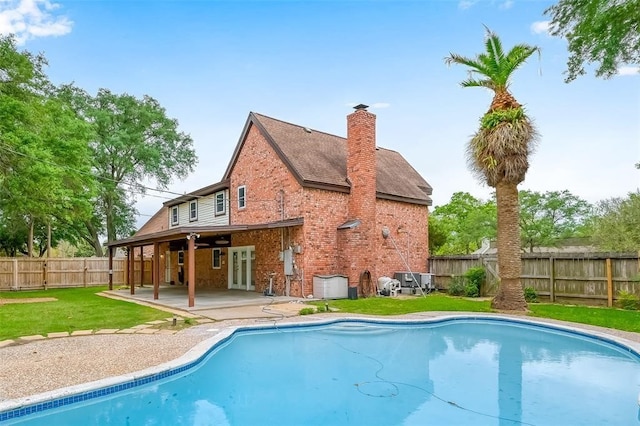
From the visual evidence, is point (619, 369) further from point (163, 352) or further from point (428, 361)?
point (163, 352)

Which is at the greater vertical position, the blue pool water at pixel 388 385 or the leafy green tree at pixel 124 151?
the leafy green tree at pixel 124 151

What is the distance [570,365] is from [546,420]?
2910 millimetres

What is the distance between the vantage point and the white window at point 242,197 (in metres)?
19.0

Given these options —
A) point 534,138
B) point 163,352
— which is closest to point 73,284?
point 163,352

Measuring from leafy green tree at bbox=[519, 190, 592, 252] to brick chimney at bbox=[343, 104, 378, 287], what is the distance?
1873 centimetres

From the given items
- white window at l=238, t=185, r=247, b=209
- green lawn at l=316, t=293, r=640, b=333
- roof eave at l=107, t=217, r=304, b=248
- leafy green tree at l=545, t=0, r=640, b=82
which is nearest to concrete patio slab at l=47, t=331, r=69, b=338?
roof eave at l=107, t=217, r=304, b=248

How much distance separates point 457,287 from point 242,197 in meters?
10.4

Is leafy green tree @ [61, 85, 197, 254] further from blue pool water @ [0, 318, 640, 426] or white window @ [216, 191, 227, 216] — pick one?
blue pool water @ [0, 318, 640, 426]

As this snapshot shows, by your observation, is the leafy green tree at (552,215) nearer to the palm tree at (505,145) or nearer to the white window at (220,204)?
the palm tree at (505,145)

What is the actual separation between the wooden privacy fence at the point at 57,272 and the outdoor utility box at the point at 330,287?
15.1 metres

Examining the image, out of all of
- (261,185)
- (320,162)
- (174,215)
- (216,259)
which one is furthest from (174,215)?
(320,162)

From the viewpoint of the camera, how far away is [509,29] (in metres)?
12.9

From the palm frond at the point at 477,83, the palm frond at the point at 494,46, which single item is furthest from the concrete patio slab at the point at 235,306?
the palm frond at the point at 494,46

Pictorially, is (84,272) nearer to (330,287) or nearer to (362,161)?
(330,287)
